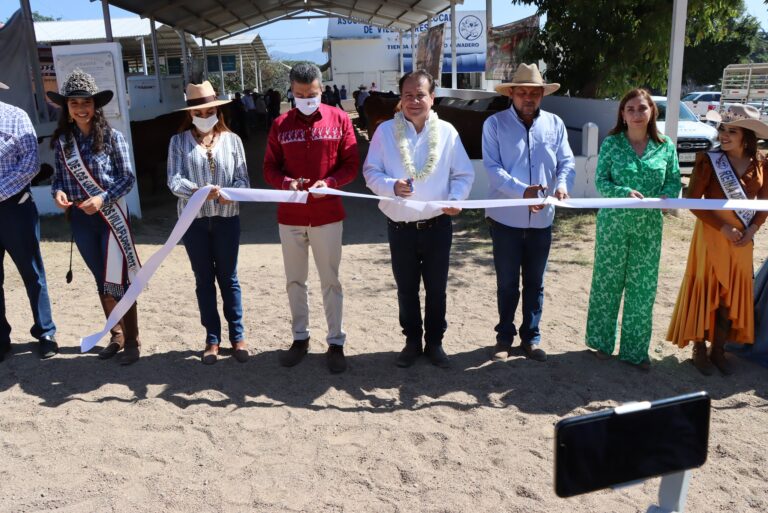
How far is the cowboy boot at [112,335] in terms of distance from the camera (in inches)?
178

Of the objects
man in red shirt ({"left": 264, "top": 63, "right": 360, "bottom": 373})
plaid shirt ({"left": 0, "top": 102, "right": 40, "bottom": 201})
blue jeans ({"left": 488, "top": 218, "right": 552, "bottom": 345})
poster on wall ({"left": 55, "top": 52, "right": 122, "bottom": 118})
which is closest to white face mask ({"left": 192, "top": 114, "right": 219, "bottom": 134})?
man in red shirt ({"left": 264, "top": 63, "right": 360, "bottom": 373})

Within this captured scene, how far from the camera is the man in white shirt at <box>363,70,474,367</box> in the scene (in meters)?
3.92

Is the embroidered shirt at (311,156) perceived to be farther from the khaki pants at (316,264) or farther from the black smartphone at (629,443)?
the black smartphone at (629,443)

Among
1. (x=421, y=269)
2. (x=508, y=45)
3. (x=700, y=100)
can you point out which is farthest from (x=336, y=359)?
(x=700, y=100)

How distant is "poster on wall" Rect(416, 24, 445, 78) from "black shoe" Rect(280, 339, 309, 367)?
13703mm

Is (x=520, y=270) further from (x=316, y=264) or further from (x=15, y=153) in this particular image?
(x=15, y=153)

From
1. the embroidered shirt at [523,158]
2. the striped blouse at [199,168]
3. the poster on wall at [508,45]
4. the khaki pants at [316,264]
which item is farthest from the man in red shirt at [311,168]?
the poster on wall at [508,45]

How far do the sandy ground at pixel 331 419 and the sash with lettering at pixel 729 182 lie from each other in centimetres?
103

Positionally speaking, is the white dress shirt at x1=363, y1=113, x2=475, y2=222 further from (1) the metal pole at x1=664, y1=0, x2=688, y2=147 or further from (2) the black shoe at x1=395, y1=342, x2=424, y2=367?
(1) the metal pole at x1=664, y1=0, x2=688, y2=147

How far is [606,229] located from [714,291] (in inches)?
30.4

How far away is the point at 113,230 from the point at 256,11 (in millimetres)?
20413

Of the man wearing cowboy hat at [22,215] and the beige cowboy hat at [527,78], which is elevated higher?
the beige cowboy hat at [527,78]

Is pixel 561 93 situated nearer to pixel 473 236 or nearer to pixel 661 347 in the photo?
pixel 473 236

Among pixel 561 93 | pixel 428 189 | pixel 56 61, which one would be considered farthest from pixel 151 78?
pixel 428 189
